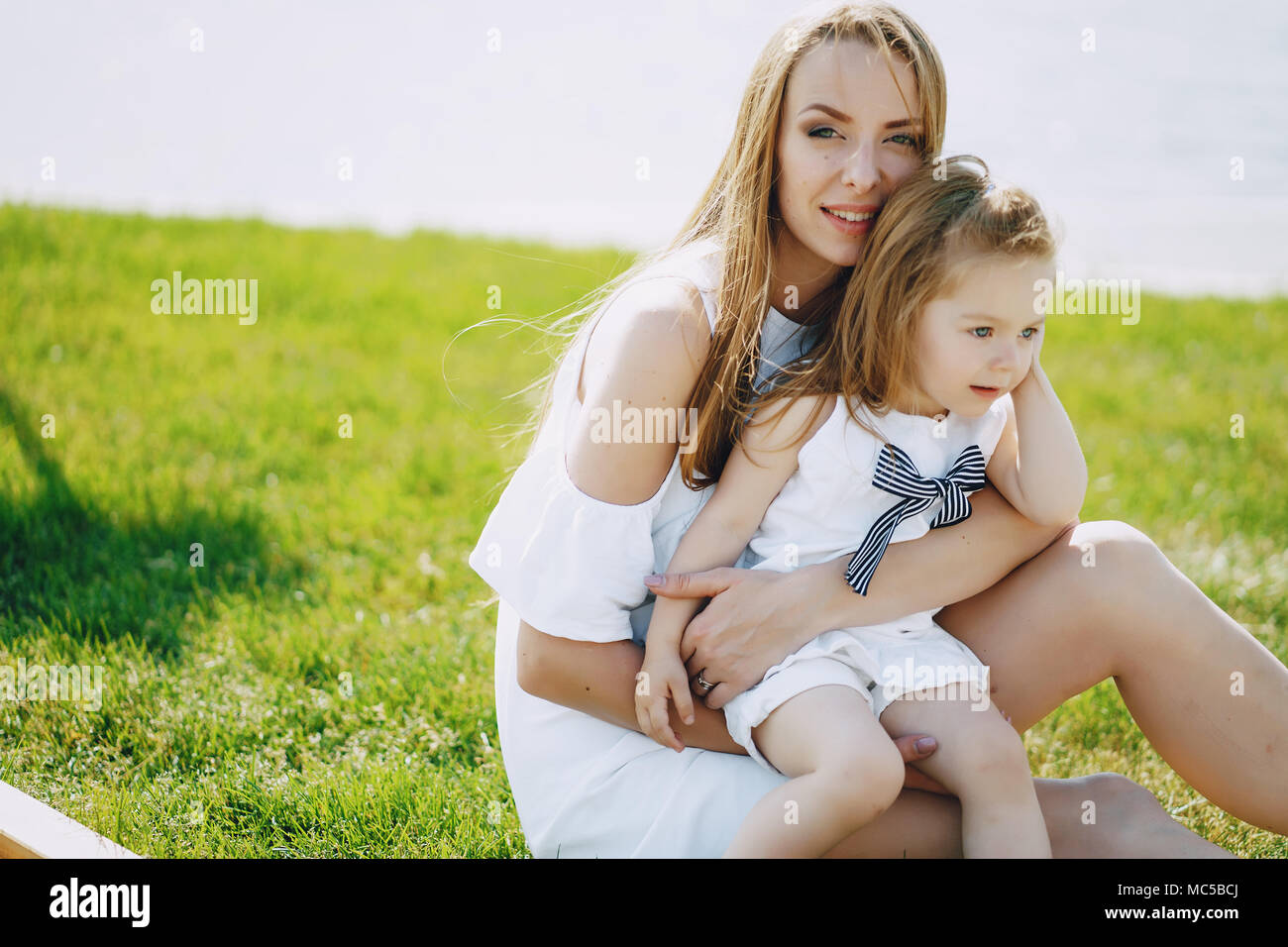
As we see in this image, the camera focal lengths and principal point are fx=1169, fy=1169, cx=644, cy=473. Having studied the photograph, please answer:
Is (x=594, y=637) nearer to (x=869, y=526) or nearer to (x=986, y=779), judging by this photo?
(x=869, y=526)

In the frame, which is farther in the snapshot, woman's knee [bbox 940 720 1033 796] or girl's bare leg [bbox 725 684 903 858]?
woman's knee [bbox 940 720 1033 796]

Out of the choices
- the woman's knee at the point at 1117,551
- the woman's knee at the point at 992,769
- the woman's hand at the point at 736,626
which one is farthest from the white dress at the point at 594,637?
the woman's knee at the point at 1117,551

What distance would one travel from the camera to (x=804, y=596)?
6.83 feet

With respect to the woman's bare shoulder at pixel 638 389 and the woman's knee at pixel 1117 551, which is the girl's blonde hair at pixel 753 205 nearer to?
the woman's bare shoulder at pixel 638 389

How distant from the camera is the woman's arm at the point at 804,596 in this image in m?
2.05

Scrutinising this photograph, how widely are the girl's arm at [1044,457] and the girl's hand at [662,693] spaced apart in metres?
0.73

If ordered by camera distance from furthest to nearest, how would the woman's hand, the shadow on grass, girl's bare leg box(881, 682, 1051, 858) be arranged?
the shadow on grass → the woman's hand → girl's bare leg box(881, 682, 1051, 858)

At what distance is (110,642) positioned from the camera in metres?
2.99

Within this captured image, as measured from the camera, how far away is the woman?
6.79 feet

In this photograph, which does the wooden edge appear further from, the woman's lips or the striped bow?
the woman's lips

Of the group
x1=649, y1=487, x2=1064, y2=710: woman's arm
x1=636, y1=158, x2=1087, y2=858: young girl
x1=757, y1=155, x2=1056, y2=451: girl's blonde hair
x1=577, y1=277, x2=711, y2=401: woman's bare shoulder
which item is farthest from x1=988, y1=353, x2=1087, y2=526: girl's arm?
x1=577, y1=277, x2=711, y2=401: woman's bare shoulder

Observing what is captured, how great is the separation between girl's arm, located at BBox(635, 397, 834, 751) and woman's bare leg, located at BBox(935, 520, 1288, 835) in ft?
1.70

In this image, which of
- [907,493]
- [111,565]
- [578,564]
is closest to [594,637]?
[578,564]
